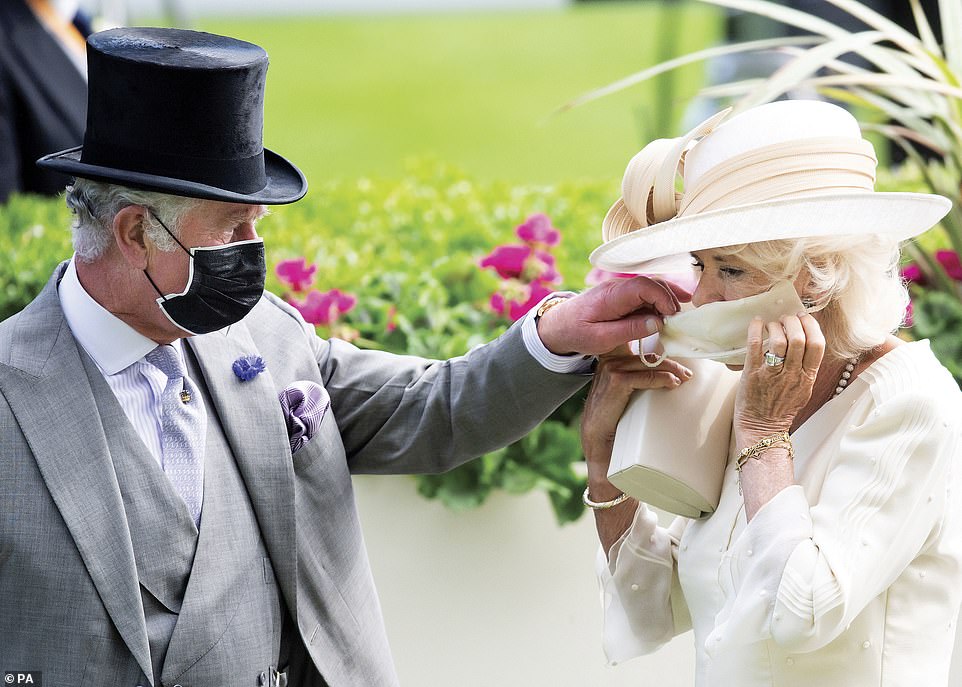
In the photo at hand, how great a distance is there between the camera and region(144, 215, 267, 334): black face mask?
238cm

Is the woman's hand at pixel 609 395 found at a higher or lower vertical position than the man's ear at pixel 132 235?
lower

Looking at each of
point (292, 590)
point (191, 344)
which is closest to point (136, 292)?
point (191, 344)

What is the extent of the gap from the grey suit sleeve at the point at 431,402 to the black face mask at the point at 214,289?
0.42 m

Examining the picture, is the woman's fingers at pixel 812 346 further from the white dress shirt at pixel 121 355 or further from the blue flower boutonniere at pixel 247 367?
the white dress shirt at pixel 121 355

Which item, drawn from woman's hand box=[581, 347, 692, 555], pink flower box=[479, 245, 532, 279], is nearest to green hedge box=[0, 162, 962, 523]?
pink flower box=[479, 245, 532, 279]

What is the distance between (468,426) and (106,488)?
2.62 ft

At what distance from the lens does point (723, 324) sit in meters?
2.18

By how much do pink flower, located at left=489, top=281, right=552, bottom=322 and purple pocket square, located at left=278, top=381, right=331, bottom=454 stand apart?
122 centimetres

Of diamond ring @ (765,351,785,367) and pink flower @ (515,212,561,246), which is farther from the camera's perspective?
pink flower @ (515,212,561,246)

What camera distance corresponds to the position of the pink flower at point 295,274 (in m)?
3.93

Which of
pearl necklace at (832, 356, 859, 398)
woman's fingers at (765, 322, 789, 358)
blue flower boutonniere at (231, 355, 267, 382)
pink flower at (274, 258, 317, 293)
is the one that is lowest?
pink flower at (274, 258, 317, 293)

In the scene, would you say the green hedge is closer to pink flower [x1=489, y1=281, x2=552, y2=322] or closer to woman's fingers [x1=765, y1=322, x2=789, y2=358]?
pink flower [x1=489, y1=281, x2=552, y2=322]

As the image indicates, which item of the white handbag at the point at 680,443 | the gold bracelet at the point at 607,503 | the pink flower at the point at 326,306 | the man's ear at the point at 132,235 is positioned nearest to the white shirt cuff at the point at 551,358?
the white handbag at the point at 680,443

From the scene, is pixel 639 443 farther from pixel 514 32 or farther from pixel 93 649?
pixel 514 32
